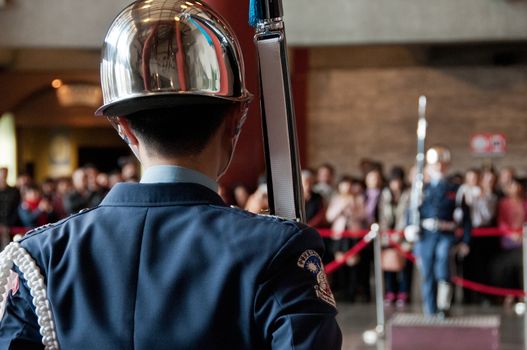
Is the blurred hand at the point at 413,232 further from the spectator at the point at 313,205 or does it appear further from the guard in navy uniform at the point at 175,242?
the guard in navy uniform at the point at 175,242

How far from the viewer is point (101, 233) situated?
1.45 m

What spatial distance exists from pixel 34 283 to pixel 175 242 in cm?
22

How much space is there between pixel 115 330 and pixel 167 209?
0.19 meters

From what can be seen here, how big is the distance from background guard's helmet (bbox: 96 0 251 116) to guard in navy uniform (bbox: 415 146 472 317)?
729cm

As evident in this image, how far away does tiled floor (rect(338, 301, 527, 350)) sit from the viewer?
758cm

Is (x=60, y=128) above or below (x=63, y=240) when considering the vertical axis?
below

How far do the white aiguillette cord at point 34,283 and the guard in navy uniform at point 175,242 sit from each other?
0.04 ft

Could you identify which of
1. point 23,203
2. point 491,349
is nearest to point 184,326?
point 491,349

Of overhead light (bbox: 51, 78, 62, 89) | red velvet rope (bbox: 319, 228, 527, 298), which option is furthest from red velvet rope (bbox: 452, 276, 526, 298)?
overhead light (bbox: 51, 78, 62, 89)

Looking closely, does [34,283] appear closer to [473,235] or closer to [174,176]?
[174,176]

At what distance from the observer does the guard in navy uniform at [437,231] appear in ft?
28.3

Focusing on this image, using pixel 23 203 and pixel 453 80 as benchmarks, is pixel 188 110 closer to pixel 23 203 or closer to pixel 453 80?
pixel 23 203

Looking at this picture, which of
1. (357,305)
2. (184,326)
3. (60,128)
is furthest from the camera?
(60,128)

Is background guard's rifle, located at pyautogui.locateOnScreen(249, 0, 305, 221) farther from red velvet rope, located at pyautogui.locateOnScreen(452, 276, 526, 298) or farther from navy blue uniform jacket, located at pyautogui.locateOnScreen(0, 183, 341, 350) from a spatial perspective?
red velvet rope, located at pyautogui.locateOnScreen(452, 276, 526, 298)
